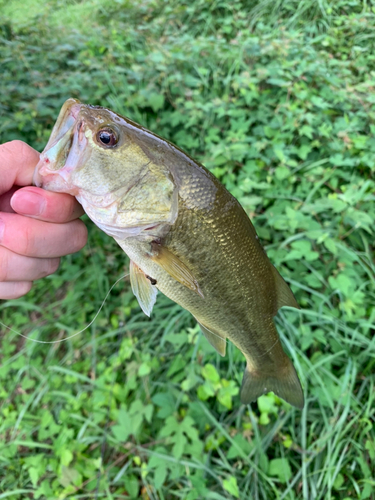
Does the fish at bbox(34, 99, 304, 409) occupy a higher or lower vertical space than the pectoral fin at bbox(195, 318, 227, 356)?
higher

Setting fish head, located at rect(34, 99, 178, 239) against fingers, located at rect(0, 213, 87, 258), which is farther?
fingers, located at rect(0, 213, 87, 258)

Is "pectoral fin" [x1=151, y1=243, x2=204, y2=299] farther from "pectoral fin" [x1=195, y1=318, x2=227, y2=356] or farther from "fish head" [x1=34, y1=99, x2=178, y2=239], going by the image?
"pectoral fin" [x1=195, y1=318, x2=227, y2=356]

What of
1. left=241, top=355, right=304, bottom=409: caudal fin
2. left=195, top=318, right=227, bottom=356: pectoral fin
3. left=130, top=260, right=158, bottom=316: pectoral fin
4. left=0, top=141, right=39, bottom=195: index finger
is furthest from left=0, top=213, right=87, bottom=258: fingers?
left=241, top=355, right=304, bottom=409: caudal fin

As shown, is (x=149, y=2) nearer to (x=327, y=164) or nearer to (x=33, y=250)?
(x=327, y=164)

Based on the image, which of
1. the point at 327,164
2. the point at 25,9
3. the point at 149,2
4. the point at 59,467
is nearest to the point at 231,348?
the point at 59,467

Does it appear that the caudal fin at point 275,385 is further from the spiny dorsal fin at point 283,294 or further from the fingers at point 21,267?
the fingers at point 21,267

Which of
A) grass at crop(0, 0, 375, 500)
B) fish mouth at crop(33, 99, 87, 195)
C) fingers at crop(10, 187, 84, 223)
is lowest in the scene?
grass at crop(0, 0, 375, 500)
